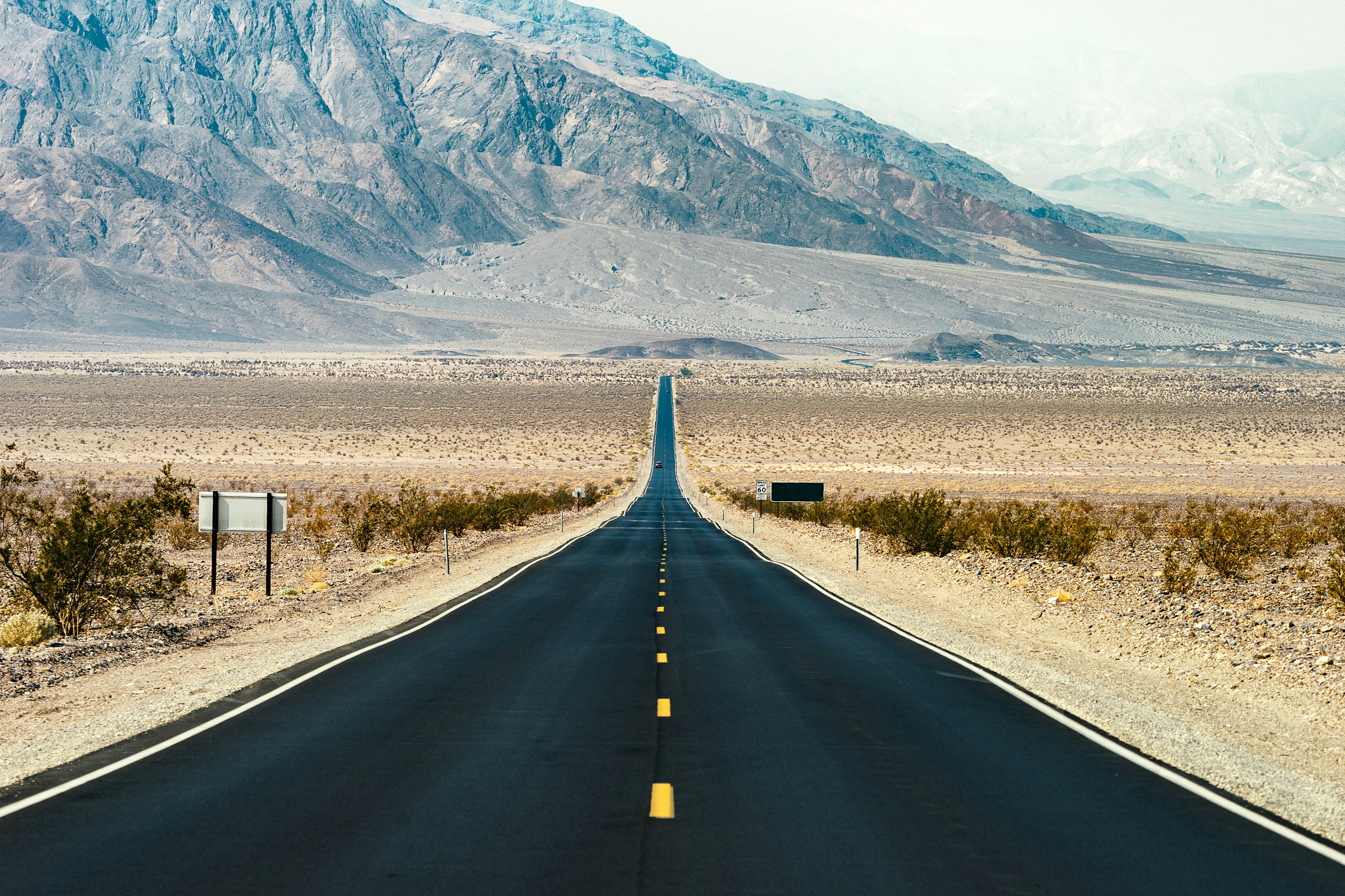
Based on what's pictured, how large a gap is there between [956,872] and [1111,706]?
6.05 metres

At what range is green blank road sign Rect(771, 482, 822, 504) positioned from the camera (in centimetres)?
4834

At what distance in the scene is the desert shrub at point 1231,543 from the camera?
74.1ft

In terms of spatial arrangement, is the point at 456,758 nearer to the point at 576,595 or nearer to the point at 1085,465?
the point at 576,595

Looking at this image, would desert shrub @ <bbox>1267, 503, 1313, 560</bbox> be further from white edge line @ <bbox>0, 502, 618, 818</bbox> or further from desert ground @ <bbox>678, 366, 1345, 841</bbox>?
white edge line @ <bbox>0, 502, 618, 818</bbox>

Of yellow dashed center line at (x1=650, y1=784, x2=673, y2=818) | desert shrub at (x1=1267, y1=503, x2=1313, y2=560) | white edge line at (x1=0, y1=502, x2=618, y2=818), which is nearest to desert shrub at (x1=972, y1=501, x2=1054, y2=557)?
desert shrub at (x1=1267, y1=503, x2=1313, y2=560)

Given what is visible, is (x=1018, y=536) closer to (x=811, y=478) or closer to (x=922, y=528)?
(x=922, y=528)

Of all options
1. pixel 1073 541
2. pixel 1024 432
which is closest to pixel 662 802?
pixel 1073 541

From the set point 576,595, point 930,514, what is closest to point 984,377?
point 930,514

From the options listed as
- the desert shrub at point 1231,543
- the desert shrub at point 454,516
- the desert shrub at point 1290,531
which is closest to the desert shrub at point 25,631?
the desert shrub at point 454,516

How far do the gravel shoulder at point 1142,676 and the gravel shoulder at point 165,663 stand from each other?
8568 millimetres

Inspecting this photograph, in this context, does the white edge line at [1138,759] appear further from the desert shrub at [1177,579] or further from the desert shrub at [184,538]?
the desert shrub at [184,538]

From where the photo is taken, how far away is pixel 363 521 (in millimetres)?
34562

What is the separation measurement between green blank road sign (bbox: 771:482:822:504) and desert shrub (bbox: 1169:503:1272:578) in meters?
19.2

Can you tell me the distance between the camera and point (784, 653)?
15016 millimetres
